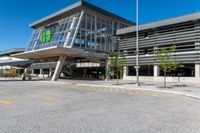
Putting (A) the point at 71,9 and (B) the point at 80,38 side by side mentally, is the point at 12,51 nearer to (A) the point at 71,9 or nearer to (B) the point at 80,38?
(A) the point at 71,9

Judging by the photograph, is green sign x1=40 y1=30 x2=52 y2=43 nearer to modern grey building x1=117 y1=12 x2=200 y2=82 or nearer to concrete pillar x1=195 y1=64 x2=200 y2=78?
modern grey building x1=117 y1=12 x2=200 y2=82

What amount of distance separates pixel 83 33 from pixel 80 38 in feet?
5.85

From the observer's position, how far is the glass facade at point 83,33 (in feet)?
141

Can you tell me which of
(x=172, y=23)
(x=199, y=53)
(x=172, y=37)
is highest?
(x=172, y=23)

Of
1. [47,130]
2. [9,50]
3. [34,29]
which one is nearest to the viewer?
[47,130]

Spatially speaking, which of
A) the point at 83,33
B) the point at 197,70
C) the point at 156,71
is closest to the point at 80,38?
the point at 83,33

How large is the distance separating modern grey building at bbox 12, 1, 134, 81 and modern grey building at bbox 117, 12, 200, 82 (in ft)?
19.8

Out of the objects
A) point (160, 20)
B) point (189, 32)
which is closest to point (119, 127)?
point (189, 32)

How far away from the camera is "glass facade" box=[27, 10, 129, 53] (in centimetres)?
4284

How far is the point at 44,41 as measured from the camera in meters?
48.7

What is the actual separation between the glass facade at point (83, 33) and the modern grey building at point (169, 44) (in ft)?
18.2

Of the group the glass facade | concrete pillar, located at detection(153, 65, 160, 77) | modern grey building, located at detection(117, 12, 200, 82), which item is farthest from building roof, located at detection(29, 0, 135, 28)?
concrete pillar, located at detection(153, 65, 160, 77)

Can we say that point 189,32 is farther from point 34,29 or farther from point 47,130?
point 34,29

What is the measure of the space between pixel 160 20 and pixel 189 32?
6629 millimetres
